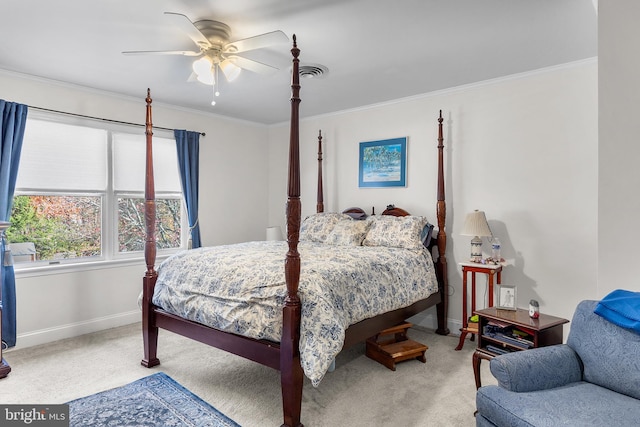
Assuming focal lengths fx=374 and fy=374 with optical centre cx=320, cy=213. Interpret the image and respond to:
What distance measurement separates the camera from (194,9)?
2334mm

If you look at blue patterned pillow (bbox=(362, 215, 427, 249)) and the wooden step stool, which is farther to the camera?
blue patterned pillow (bbox=(362, 215, 427, 249))

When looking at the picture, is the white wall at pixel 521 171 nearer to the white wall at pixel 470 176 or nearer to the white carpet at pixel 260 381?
the white wall at pixel 470 176

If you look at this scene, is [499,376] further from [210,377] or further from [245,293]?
[210,377]

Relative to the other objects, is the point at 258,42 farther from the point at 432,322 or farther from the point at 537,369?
the point at 432,322

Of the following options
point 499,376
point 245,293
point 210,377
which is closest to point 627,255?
point 499,376

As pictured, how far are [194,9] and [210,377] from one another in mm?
2598

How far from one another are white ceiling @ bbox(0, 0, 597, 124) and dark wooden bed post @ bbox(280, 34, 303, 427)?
56cm

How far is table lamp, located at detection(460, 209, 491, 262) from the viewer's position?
341 cm

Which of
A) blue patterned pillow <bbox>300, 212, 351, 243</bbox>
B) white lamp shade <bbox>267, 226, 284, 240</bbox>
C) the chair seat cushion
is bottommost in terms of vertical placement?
the chair seat cushion

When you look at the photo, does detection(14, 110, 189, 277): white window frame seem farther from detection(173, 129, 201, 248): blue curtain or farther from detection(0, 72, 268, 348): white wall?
detection(173, 129, 201, 248): blue curtain

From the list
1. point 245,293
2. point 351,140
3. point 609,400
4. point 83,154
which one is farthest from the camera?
point 351,140

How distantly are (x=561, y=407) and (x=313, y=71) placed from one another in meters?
2.95

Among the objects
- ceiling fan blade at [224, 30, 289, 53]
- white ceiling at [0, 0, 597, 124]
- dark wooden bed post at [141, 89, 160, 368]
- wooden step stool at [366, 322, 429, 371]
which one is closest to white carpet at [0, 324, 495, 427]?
wooden step stool at [366, 322, 429, 371]

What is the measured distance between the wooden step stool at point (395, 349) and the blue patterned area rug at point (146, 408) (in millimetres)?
1338
